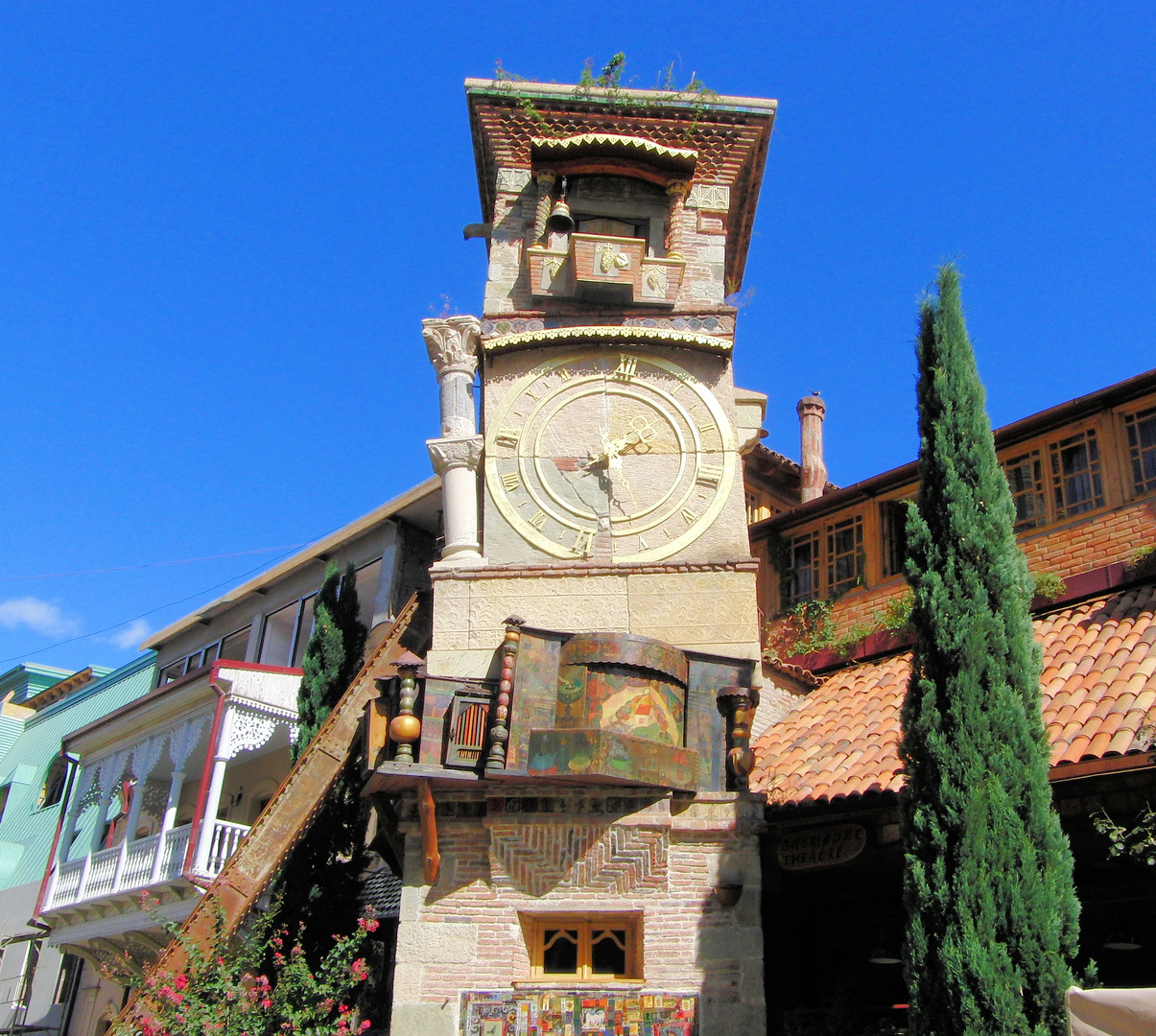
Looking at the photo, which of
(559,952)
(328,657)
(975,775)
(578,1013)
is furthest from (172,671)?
(975,775)

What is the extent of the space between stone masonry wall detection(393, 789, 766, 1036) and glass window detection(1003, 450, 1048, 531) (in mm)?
5525

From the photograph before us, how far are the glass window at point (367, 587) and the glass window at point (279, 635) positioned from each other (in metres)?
1.45

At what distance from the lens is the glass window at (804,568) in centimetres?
1662

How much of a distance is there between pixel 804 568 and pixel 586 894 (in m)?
7.30

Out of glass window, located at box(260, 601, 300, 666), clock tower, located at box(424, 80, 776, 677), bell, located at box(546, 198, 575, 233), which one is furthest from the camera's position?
glass window, located at box(260, 601, 300, 666)

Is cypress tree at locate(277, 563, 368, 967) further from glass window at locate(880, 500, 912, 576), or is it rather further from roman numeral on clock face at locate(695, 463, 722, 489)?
glass window at locate(880, 500, 912, 576)

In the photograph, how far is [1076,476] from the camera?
46.1 ft

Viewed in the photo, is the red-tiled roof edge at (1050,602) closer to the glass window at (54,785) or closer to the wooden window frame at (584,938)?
the wooden window frame at (584,938)

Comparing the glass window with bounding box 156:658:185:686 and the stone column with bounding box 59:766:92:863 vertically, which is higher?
the glass window with bounding box 156:658:185:686

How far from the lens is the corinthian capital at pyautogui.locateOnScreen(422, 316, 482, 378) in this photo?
13461 mm

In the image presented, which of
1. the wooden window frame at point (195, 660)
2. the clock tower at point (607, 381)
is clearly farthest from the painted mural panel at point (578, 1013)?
the wooden window frame at point (195, 660)

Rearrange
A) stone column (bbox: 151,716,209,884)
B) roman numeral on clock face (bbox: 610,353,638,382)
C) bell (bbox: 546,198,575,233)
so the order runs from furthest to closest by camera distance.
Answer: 1. stone column (bbox: 151,716,209,884)
2. bell (bbox: 546,198,575,233)
3. roman numeral on clock face (bbox: 610,353,638,382)

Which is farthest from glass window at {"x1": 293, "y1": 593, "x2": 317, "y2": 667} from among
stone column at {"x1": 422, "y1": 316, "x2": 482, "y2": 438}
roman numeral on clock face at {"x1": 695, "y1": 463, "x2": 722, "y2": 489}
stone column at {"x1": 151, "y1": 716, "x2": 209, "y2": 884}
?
roman numeral on clock face at {"x1": 695, "y1": 463, "x2": 722, "y2": 489}

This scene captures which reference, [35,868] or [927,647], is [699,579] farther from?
[35,868]
